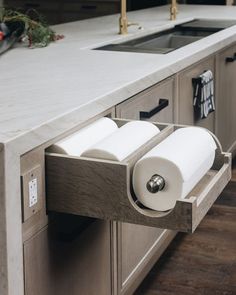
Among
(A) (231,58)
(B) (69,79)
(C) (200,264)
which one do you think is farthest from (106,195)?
(A) (231,58)

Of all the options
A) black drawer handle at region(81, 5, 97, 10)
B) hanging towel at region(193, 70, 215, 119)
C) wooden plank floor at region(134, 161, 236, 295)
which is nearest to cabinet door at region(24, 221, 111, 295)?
wooden plank floor at region(134, 161, 236, 295)

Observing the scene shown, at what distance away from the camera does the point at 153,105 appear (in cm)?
226

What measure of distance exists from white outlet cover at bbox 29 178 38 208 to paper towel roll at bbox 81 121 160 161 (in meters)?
0.15

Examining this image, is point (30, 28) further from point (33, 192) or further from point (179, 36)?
point (33, 192)

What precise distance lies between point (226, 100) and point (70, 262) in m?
1.99

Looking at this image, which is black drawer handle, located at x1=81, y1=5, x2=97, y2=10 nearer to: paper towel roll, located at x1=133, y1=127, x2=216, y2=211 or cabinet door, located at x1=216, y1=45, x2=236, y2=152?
cabinet door, located at x1=216, y1=45, x2=236, y2=152

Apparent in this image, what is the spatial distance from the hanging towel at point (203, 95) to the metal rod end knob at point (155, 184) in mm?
1259

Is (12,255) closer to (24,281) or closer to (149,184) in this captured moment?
(24,281)

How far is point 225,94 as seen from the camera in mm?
3477

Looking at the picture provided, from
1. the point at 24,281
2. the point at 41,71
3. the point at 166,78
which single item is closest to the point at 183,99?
the point at 166,78

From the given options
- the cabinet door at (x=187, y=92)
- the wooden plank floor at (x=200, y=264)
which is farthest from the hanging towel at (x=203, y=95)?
the wooden plank floor at (x=200, y=264)

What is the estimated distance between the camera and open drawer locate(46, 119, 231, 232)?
1.48 meters

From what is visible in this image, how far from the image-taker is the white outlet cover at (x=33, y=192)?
4.91 ft

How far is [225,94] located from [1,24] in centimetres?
140
